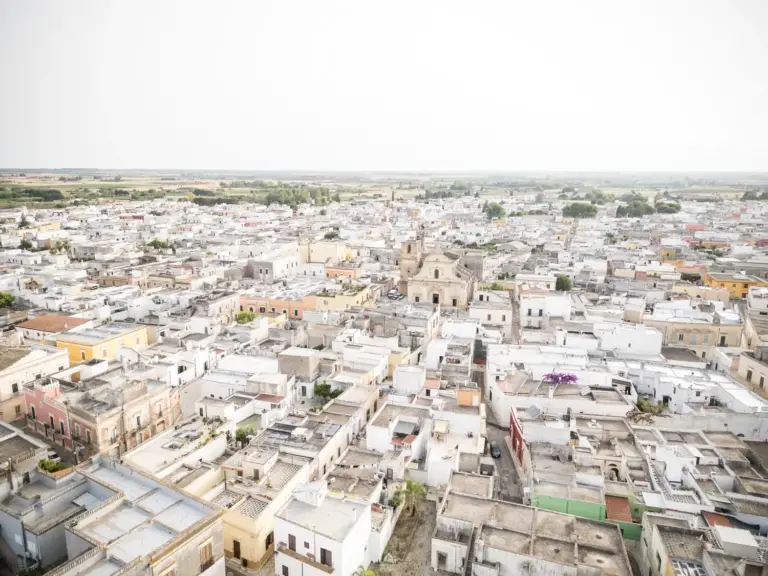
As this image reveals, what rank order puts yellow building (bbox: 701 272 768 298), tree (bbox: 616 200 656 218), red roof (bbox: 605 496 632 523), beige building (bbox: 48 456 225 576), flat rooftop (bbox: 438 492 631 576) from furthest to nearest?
tree (bbox: 616 200 656 218) < yellow building (bbox: 701 272 768 298) < red roof (bbox: 605 496 632 523) < flat rooftop (bbox: 438 492 631 576) < beige building (bbox: 48 456 225 576)

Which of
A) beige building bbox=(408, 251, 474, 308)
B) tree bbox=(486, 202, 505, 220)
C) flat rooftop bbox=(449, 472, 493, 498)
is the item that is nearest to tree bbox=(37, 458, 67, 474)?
flat rooftop bbox=(449, 472, 493, 498)

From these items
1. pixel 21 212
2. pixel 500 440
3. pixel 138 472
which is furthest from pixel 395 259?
pixel 21 212

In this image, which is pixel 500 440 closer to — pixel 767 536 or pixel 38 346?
pixel 767 536

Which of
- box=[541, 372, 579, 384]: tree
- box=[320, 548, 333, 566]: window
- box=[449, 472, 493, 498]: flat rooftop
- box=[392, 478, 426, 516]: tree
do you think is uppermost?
box=[541, 372, 579, 384]: tree

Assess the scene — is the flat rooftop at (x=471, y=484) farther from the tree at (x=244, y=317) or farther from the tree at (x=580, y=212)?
the tree at (x=580, y=212)

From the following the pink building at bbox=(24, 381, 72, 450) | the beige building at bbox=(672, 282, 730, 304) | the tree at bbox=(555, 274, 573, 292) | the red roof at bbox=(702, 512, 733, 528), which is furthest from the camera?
the tree at bbox=(555, 274, 573, 292)

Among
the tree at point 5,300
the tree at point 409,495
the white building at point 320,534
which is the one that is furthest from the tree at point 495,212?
the white building at point 320,534

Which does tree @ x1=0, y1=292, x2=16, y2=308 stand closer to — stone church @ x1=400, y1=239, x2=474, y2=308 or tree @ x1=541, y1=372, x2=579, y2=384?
stone church @ x1=400, y1=239, x2=474, y2=308
